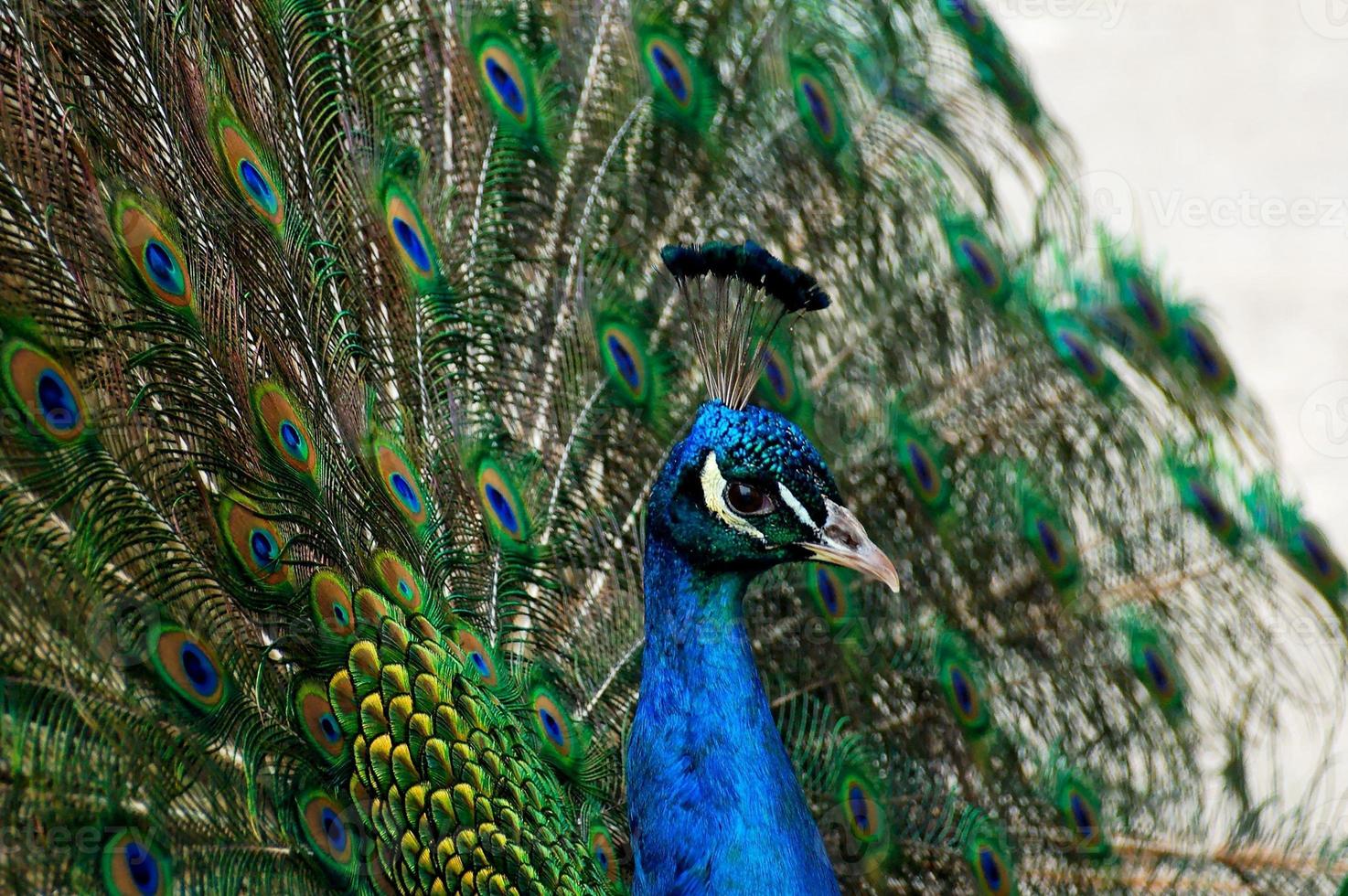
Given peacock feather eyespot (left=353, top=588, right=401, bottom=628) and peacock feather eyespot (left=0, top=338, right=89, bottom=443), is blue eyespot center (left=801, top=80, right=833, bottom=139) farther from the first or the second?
peacock feather eyespot (left=0, top=338, right=89, bottom=443)

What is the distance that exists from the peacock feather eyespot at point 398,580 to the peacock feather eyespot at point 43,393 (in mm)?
285

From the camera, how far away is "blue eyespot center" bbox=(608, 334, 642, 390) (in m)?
1.62

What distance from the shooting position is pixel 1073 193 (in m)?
2.00

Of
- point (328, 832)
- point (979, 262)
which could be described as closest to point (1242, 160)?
point (979, 262)

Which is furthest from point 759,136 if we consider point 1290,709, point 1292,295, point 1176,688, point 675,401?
point 1292,295

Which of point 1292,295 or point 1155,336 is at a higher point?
point 1292,295

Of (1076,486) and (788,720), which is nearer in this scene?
(788,720)

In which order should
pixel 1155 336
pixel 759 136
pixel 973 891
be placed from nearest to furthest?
1. pixel 973 891
2. pixel 759 136
3. pixel 1155 336

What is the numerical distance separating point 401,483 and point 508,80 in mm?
508

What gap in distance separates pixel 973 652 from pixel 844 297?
1.62ft

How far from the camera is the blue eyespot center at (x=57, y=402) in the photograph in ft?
3.62

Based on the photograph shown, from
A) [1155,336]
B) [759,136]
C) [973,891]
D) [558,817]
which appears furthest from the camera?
[1155,336]

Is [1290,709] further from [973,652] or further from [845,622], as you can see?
[845,622]

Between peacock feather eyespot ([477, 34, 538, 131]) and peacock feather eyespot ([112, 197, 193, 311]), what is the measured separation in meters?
0.50
